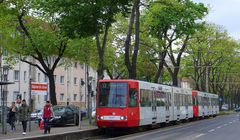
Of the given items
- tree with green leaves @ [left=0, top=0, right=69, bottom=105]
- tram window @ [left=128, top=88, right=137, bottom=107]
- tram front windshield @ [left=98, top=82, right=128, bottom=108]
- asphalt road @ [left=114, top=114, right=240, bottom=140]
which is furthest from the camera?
tree with green leaves @ [left=0, top=0, right=69, bottom=105]

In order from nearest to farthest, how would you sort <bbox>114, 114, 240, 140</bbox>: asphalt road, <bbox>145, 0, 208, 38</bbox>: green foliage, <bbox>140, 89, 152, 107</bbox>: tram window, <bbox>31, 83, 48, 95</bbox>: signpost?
<bbox>114, 114, 240, 140</bbox>: asphalt road → <bbox>31, 83, 48, 95</bbox>: signpost → <bbox>140, 89, 152, 107</bbox>: tram window → <bbox>145, 0, 208, 38</bbox>: green foliage

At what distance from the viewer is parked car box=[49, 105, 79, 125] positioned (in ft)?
112

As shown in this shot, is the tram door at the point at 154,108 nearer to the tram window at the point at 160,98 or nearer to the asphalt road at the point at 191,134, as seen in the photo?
the tram window at the point at 160,98

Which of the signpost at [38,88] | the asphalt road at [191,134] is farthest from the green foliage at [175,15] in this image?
the signpost at [38,88]

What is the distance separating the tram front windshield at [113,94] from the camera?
27328 millimetres

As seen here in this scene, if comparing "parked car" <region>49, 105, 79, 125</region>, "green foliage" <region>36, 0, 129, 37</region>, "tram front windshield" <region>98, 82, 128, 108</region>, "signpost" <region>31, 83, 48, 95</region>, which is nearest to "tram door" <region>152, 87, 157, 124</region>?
"tram front windshield" <region>98, 82, 128, 108</region>

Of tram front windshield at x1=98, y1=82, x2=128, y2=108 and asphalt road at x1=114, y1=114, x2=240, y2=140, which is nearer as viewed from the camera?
asphalt road at x1=114, y1=114, x2=240, y2=140

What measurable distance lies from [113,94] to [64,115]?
8.01 metres

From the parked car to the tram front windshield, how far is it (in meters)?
7.18

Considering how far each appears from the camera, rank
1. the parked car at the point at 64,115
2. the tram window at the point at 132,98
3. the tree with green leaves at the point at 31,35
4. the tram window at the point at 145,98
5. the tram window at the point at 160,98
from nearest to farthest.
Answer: the tram window at the point at 132,98, the tram window at the point at 145,98, the tram window at the point at 160,98, the parked car at the point at 64,115, the tree with green leaves at the point at 31,35

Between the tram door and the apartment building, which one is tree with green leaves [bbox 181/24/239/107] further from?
the tram door

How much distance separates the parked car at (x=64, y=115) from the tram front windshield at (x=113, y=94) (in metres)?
7.18

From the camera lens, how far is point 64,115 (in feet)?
113

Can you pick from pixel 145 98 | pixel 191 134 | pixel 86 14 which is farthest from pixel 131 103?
pixel 86 14
